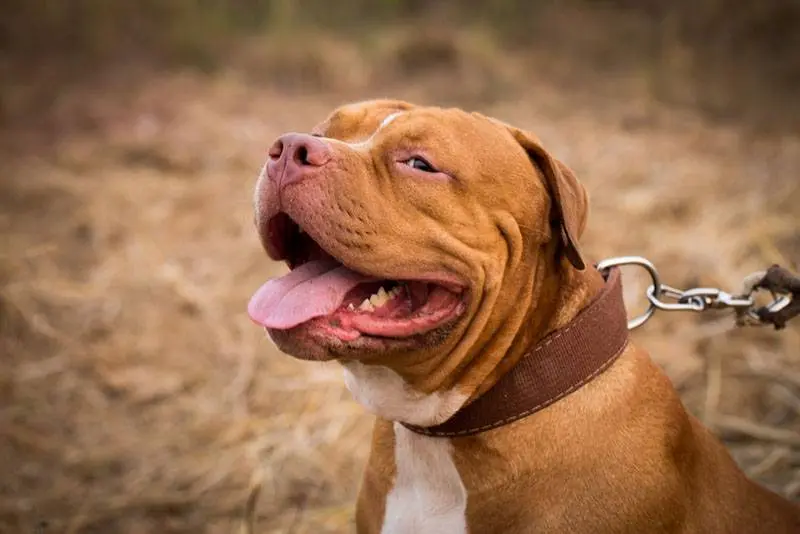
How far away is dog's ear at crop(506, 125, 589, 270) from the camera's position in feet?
8.46

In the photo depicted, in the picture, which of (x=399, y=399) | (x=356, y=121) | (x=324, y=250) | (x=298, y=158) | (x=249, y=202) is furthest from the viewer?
(x=249, y=202)

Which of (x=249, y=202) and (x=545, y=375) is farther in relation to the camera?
(x=249, y=202)

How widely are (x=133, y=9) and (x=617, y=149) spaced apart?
5866 mm

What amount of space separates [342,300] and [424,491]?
71 cm

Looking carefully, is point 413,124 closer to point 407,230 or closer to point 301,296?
point 407,230

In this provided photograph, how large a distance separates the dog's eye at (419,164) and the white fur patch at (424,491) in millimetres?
846

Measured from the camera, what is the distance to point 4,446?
4.50m

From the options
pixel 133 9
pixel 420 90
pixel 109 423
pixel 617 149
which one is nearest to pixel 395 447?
pixel 109 423

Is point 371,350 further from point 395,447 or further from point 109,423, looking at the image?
point 109,423

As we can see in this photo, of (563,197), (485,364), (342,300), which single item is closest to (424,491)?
(485,364)

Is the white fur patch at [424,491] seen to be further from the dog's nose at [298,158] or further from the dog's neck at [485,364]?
the dog's nose at [298,158]

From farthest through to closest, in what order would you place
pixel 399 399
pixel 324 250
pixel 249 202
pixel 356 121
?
pixel 249 202 < pixel 356 121 < pixel 399 399 < pixel 324 250

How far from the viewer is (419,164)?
2.64 meters

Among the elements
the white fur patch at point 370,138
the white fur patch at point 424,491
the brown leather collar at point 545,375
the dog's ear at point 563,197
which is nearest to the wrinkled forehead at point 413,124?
the white fur patch at point 370,138
